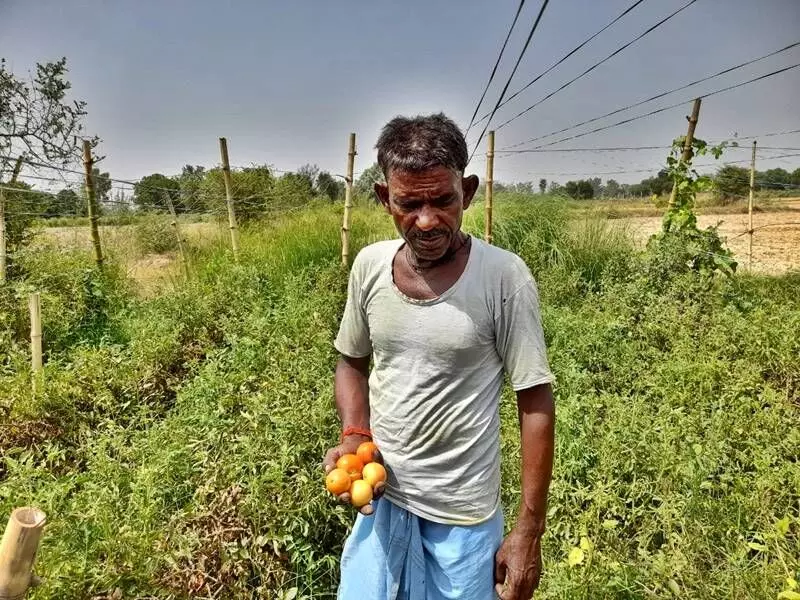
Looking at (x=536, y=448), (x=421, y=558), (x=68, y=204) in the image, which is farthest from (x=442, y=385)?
(x=68, y=204)

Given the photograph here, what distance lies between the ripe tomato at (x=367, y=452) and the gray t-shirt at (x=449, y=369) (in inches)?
1.3

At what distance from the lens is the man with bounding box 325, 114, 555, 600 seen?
126 centimetres

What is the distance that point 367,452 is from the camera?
1.43m

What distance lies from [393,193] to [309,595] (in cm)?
182

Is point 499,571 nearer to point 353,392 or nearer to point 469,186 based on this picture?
point 353,392

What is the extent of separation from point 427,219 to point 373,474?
2.14ft

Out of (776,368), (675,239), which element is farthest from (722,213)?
(776,368)

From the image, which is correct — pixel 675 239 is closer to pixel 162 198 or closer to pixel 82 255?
pixel 162 198

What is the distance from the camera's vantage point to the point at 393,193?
1.30 meters

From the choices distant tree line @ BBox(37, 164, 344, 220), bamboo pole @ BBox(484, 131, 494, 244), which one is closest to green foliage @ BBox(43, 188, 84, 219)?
distant tree line @ BBox(37, 164, 344, 220)

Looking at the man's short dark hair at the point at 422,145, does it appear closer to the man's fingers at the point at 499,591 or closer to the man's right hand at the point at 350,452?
the man's right hand at the point at 350,452

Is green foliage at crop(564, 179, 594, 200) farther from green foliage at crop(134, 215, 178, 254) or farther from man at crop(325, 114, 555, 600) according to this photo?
man at crop(325, 114, 555, 600)

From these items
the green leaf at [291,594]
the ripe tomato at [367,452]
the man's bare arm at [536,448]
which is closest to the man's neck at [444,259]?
the man's bare arm at [536,448]

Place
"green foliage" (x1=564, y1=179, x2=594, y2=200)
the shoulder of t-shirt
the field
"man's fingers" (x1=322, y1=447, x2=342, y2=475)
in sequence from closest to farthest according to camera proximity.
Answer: the shoulder of t-shirt → "man's fingers" (x1=322, y1=447, x2=342, y2=475) → the field → "green foliage" (x1=564, y1=179, x2=594, y2=200)
